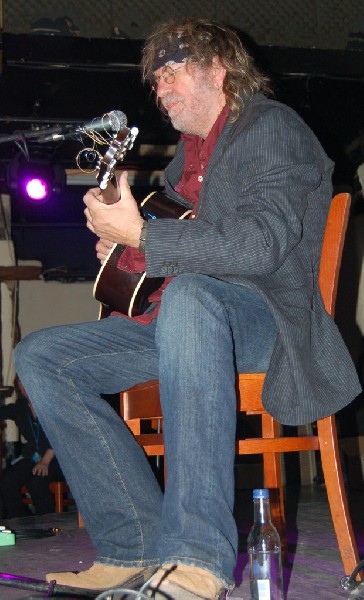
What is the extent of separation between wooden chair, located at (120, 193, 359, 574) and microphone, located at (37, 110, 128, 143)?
59cm

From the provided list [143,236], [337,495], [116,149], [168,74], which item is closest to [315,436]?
[337,495]

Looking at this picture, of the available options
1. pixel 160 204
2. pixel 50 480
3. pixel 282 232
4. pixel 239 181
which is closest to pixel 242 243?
pixel 282 232

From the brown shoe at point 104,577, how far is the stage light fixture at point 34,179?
180 inches

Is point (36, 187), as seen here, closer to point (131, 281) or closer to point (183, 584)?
point (131, 281)

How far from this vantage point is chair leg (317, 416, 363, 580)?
179 centimetres

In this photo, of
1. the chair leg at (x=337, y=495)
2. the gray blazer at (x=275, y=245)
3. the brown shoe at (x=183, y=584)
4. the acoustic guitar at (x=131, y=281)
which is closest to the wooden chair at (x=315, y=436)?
the chair leg at (x=337, y=495)

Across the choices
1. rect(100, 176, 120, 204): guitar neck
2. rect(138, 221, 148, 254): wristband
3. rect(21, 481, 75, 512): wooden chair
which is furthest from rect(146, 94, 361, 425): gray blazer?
rect(21, 481, 75, 512): wooden chair

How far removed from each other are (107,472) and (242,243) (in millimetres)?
622

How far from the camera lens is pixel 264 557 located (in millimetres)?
1679

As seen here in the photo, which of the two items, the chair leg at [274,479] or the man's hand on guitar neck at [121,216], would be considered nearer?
the man's hand on guitar neck at [121,216]

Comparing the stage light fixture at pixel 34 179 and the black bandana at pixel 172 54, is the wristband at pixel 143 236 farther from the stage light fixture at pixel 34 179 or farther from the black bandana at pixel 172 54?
the stage light fixture at pixel 34 179

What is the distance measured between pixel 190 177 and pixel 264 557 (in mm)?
1021

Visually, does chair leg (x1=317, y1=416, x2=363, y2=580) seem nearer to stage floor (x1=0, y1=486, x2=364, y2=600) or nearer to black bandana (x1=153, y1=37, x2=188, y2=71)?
stage floor (x1=0, y1=486, x2=364, y2=600)

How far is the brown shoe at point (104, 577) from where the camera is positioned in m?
1.73
